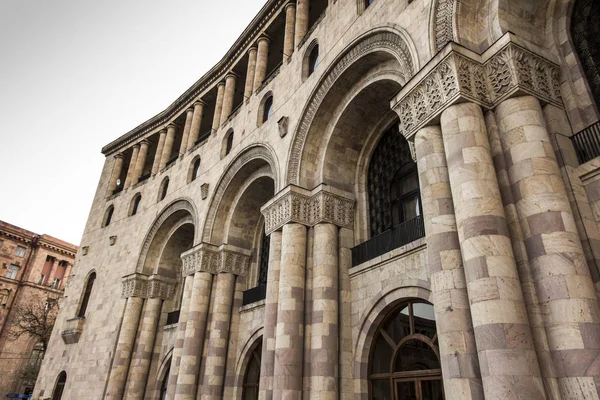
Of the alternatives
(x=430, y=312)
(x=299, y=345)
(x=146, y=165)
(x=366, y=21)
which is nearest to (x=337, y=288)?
(x=299, y=345)

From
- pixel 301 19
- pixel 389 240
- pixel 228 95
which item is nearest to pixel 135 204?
pixel 228 95

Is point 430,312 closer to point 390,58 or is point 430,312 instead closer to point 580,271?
point 580,271

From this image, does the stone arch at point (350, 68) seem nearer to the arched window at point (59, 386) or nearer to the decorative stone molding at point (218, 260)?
the decorative stone molding at point (218, 260)

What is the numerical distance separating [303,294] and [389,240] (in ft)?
8.17

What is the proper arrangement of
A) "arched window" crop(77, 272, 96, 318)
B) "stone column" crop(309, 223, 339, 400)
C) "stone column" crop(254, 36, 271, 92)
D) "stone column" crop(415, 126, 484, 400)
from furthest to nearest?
"arched window" crop(77, 272, 96, 318), "stone column" crop(254, 36, 271, 92), "stone column" crop(309, 223, 339, 400), "stone column" crop(415, 126, 484, 400)

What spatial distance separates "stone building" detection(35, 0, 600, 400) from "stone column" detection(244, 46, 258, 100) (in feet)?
0.34

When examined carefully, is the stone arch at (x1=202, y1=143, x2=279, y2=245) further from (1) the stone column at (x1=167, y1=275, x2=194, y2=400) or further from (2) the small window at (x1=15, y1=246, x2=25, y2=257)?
(2) the small window at (x1=15, y1=246, x2=25, y2=257)

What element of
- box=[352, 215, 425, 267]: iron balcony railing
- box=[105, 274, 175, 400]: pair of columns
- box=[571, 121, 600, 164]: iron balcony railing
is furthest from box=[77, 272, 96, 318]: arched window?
box=[571, 121, 600, 164]: iron balcony railing

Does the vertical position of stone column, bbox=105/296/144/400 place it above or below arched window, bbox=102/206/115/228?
below

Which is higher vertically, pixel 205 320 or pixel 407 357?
pixel 205 320

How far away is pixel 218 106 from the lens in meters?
19.2

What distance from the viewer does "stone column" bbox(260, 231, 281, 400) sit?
978cm

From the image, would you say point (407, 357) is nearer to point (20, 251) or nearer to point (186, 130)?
point (186, 130)

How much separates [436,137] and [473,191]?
4.90 ft
